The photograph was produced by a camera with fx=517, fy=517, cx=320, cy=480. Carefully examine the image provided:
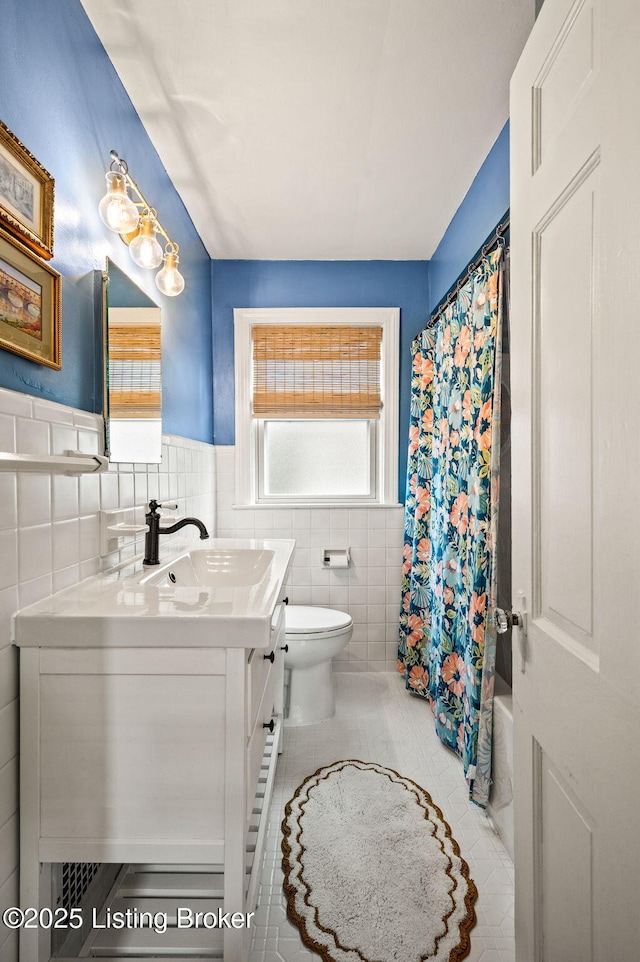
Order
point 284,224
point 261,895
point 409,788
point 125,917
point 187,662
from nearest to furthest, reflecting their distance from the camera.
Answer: point 187,662, point 125,917, point 261,895, point 409,788, point 284,224

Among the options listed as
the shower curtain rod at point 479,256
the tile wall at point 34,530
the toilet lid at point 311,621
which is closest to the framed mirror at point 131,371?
the tile wall at point 34,530

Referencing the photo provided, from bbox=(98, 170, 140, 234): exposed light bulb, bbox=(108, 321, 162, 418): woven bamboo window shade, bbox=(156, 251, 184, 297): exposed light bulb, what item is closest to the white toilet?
bbox=(108, 321, 162, 418): woven bamboo window shade

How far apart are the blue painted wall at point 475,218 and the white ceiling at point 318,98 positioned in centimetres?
6

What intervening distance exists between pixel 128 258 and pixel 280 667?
1528mm

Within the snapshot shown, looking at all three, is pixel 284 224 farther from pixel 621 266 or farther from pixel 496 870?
pixel 496 870

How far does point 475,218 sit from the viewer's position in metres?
2.22

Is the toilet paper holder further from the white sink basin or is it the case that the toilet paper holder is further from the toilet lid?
the white sink basin

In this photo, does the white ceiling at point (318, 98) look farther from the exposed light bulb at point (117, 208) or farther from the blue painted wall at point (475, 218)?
the exposed light bulb at point (117, 208)

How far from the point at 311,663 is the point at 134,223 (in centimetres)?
192

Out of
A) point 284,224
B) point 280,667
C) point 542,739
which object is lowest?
point 280,667

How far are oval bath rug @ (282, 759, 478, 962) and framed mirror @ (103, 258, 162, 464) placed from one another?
134 cm

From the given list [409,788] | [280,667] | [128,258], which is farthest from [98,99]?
[409,788]

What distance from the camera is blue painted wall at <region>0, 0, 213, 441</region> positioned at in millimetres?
1095

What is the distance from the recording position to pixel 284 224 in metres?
2.63
